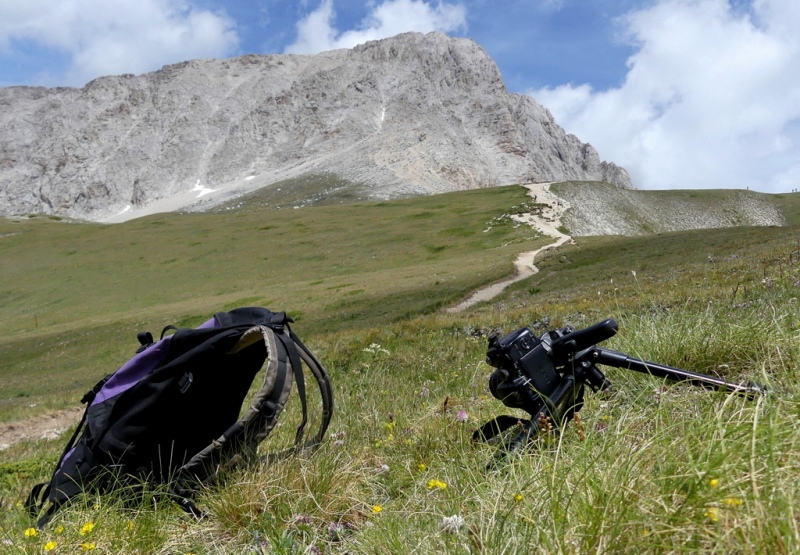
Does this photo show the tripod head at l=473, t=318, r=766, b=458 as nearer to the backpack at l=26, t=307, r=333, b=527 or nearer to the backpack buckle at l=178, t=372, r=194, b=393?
the backpack at l=26, t=307, r=333, b=527

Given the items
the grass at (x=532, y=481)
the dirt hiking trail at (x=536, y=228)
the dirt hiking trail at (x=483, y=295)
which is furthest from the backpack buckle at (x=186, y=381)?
the dirt hiking trail at (x=536, y=228)

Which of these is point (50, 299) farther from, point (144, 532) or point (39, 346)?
point (144, 532)

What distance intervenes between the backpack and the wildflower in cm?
142

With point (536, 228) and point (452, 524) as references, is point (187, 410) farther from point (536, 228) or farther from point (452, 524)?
point (536, 228)

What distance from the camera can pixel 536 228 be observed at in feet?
224

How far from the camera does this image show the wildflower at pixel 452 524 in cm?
228

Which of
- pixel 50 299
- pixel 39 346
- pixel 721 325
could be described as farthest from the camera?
pixel 50 299

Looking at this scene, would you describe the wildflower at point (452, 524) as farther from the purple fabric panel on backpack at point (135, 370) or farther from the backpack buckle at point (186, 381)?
the purple fabric panel on backpack at point (135, 370)

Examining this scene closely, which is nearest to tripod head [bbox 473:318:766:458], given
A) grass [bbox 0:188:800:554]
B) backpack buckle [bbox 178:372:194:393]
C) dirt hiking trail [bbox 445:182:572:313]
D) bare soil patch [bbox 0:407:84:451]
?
grass [bbox 0:188:800:554]

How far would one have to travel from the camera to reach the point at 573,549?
73.9 inches

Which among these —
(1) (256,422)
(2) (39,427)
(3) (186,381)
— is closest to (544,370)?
(1) (256,422)

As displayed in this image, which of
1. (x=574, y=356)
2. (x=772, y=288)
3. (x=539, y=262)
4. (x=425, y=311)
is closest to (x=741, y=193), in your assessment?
(x=539, y=262)

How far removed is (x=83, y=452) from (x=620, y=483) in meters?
3.74

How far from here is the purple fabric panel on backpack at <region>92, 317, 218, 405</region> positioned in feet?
13.6
